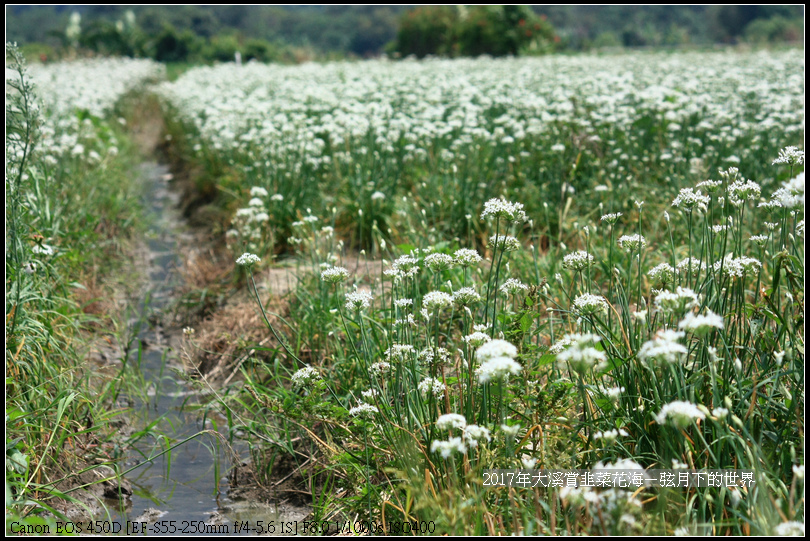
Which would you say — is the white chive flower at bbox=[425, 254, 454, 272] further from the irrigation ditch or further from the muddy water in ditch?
the muddy water in ditch

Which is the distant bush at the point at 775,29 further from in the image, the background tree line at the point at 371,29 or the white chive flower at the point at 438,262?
the white chive flower at the point at 438,262

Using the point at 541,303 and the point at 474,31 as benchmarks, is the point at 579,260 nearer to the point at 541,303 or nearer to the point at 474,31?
the point at 541,303

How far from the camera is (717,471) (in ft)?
6.71

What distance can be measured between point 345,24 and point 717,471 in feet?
224

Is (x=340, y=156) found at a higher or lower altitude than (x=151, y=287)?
higher

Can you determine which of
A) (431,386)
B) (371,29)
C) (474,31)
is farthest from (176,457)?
(371,29)

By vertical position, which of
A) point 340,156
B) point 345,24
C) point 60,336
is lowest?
point 60,336

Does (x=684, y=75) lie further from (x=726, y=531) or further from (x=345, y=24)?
(x=345, y=24)

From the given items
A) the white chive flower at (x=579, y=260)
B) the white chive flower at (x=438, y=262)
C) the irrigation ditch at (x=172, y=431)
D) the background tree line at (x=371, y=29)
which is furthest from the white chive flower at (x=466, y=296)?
the background tree line at (x=371, y=29)

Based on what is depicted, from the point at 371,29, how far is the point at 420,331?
63.9 meters

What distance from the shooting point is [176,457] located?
356 cm

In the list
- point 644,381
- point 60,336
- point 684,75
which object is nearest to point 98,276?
point 60,336

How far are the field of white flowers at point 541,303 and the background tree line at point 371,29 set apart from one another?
8.29 ft

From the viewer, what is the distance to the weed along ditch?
215 cm
